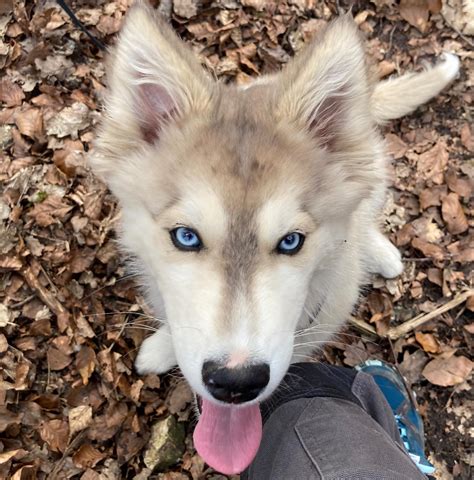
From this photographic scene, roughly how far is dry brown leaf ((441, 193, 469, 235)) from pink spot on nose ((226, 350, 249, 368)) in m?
2.14

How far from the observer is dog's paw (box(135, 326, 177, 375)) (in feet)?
8.86

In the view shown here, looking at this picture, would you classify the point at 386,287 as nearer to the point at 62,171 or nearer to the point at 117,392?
the point at 117,392

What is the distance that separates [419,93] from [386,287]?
115cm

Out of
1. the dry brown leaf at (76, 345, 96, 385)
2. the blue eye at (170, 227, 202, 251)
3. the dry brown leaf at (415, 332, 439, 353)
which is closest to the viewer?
the blue eye at (170, 227, 202, 251)

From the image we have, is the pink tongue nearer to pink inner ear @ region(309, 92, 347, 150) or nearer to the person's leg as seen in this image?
the person's leg

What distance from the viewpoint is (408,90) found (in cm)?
305

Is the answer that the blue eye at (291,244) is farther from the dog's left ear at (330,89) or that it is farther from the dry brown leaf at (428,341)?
the dry brown leaf at (428,341)

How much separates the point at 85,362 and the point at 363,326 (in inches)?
60.6

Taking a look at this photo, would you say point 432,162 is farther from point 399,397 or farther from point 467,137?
point 399,397

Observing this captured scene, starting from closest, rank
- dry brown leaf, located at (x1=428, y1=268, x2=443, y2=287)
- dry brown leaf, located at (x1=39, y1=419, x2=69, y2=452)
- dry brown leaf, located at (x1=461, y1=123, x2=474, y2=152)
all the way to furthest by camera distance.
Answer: dry brown leaf, located at (x1=39, y1=419, x2=69, y2=452) → dry brown leaf, located at (x1=428, y1=268, x2=443, y2=287) → dry brown leaf, located at (x1=461, y1=123, x2=474, y2=152)

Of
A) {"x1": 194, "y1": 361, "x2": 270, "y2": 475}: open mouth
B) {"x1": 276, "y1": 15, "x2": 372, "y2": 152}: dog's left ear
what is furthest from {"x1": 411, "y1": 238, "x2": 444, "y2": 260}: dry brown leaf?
{"x1": 194, "y1": 361, "x2": 270, "y2": 475}: open mouth

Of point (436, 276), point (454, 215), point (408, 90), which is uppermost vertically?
point (408, 90)

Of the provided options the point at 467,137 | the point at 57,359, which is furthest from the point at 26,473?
the point at 467,137

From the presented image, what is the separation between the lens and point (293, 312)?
66.5 inches
